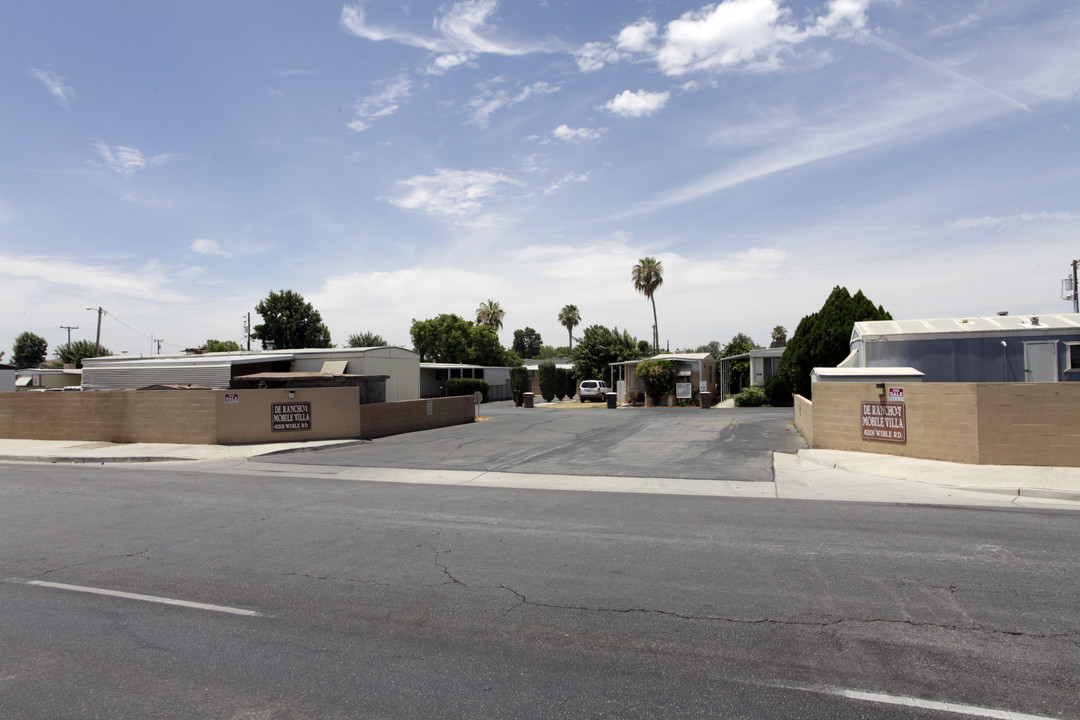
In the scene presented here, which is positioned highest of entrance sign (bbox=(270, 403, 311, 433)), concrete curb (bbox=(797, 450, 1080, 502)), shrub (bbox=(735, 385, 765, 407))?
entrance sign (bbox=(270, 403, 311, 433))

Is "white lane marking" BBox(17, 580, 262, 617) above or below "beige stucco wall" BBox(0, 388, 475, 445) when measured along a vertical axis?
below

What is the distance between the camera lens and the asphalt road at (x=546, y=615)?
13.6 ft

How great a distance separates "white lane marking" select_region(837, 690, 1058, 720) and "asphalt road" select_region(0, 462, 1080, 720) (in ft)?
0.14

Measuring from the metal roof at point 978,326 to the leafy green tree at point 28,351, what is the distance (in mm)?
104308

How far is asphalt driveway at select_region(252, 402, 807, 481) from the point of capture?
15125mm

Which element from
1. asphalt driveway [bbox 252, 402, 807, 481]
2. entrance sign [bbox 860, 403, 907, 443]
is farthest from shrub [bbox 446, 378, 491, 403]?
entrance sign [bbox 860, 403, 907, 443]

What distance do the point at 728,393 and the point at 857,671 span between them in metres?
45.0

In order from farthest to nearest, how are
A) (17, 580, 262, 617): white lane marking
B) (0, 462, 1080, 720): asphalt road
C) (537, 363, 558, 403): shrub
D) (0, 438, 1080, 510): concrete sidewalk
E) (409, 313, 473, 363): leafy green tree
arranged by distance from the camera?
(409, 313, 473, 363): leafy green tree
(537, 363, 558, 403): shrub
(0, 438, 1080, 510): concrete sidewalk
(17, 580, 262, 617): white lane marking
(0, 462, 1080, 720): asphalt road

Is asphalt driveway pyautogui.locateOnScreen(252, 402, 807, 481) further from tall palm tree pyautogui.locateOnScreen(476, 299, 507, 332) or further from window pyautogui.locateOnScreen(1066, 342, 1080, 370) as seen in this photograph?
tall palm tree pyautogui.locateOnScreen(476, 299, 507, 332)

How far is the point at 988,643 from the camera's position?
4.82 metres

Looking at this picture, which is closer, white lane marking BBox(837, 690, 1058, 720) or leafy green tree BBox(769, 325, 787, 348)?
white lane marking BBox(837, 690, 1058, 720)

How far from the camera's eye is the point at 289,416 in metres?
20.8

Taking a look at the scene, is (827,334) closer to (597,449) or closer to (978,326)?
(978,326)

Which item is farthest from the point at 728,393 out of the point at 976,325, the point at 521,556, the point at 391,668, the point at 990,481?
the point at 391,668
